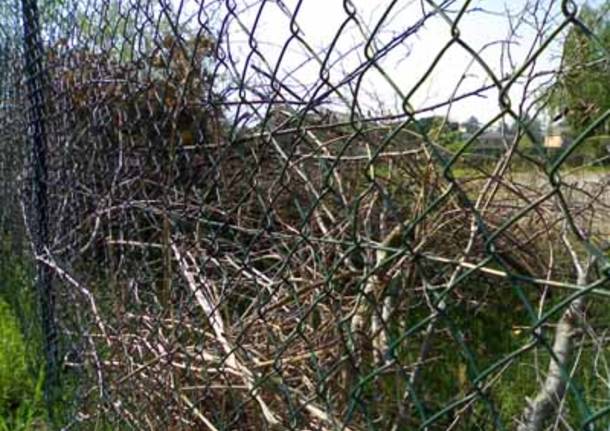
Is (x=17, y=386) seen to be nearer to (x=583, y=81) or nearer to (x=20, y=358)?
(x=20, y=358)

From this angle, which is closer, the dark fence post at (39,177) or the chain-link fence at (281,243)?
the chain-link fence at (281,243)

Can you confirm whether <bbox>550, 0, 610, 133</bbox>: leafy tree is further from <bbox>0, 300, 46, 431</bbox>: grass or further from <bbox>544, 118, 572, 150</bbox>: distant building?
<bbox>0, 300, 46, 431</bbox>: grass

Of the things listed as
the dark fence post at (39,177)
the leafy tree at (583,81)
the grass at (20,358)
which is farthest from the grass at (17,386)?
the leafy tree at (583,81)

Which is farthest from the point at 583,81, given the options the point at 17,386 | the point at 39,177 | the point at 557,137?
the point at 17,386

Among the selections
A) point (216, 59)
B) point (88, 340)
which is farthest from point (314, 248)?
point (88, 340)

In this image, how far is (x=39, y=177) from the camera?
3061 millimetres

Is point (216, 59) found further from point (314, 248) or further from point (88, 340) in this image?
point (88, 340)

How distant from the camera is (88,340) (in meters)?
2.56

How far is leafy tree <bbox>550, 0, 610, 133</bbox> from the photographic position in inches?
55.6

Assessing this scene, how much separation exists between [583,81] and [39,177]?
209cm

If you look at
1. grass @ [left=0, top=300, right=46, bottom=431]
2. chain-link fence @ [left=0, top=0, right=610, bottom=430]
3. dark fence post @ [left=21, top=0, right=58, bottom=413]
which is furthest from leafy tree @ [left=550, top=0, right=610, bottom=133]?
grass @ [left=0, top=300, right=46, bottom=431]

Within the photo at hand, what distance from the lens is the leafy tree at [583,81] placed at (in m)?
1.41

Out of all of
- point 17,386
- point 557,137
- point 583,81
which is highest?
point 583,81

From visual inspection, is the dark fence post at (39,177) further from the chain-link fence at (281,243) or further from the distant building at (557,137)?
the distant building at (557,137)
